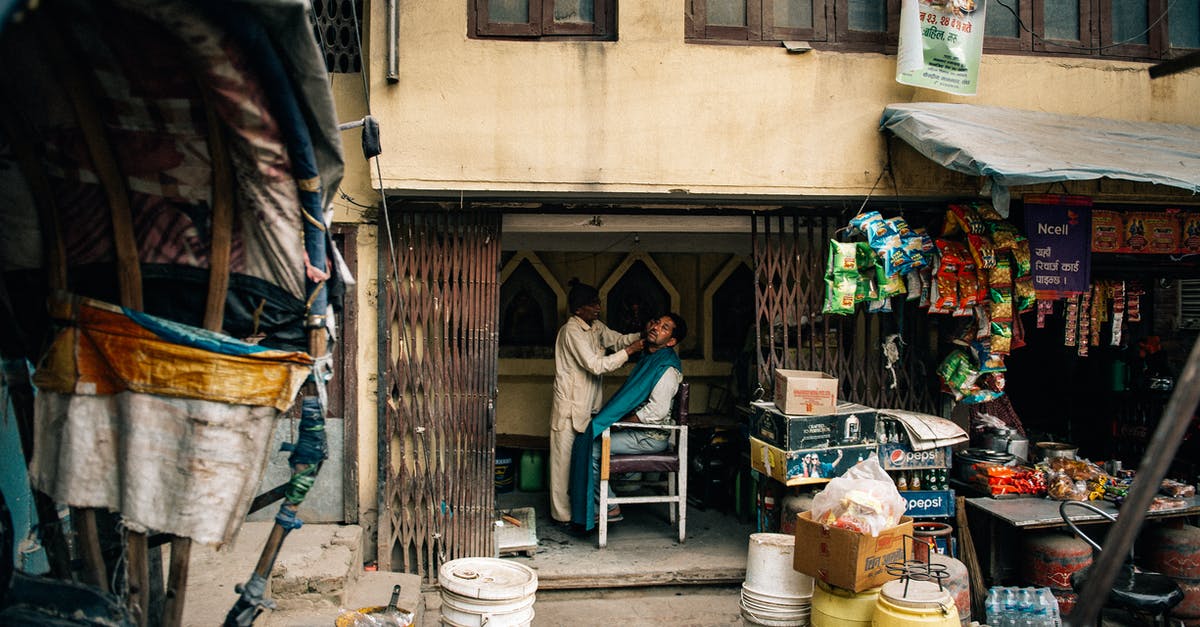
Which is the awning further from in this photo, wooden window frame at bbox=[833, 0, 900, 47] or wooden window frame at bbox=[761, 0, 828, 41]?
wooden window frame at bbox=[761, 0, 828, 41]

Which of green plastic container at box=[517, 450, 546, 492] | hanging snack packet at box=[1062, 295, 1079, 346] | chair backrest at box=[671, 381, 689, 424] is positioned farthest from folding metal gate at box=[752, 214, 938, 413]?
green plastic container at box=[517, 450, 546, 492]

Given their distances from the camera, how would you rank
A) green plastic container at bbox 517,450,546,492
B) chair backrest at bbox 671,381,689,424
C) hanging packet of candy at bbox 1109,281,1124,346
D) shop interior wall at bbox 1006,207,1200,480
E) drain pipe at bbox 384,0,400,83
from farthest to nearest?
green plastic container at bbox 517,450,546,492
shop interior wall at bbox 1006,207,1200,480
hanging packet of candy at bbox 1109,281,1124,346
chair backrest at bbox 671,381,689,424
drain pipe at bbox 384,0,400,83

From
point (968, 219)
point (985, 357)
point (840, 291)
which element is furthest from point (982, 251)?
point (840, 291)

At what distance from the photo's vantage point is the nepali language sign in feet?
21.0

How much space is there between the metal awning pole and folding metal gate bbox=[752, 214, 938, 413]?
14.0 ft

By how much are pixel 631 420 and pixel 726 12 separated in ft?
11.4

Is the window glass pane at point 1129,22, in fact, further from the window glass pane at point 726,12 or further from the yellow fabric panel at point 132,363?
the yellow fabric panel at point 132,363

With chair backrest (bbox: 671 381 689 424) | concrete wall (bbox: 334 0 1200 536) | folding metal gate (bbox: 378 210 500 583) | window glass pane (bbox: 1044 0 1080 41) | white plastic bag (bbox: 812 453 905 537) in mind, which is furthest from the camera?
chair backrest (bbox: 671 381 689 424)

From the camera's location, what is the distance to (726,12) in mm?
6328

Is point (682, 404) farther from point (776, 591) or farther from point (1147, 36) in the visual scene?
point (1147, 36)

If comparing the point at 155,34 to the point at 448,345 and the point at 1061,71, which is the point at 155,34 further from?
the point at 1061,71

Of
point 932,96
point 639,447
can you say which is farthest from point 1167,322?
point 639,447

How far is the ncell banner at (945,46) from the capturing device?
20.0 ft

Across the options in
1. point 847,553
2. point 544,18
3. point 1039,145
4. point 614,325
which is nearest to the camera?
point 847,553
